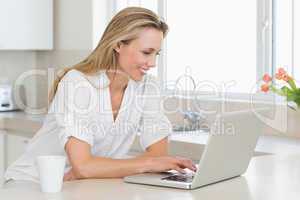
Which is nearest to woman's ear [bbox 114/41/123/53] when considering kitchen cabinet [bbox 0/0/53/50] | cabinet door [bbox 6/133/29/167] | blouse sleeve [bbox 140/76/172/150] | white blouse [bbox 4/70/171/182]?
white blouse [bbox 4/70/171/182]

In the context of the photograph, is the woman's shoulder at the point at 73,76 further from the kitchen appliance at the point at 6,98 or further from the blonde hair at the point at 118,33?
the kitchen appliance at the point at 6,98

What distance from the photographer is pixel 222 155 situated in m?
1.86

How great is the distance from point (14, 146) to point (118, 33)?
1.94m

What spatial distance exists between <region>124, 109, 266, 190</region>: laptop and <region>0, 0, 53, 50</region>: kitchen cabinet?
2.45 metres

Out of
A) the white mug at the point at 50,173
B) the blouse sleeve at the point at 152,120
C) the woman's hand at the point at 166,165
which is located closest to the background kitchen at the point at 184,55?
the blouse sleeve at the point at 152,120

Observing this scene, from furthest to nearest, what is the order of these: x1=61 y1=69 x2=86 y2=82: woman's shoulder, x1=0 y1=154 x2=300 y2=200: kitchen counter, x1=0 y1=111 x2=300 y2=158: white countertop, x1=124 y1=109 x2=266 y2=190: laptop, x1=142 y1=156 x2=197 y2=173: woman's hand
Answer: x1=0 y1=111 x2=300 y2=158: white countertop
x1=61 y1=69 x2=86 y2=82: woman's shoulder
x1=142 y1=156 x2=197 y2=173: woman's hand
x1=124 y1=109 x2=266 y2=190: laptop
x1=0 y1=154 x2=300 y2=200: kitchen counter

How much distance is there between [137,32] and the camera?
7.49 ft

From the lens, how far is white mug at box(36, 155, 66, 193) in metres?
1.68

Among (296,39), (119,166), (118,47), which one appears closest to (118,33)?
(118,47)

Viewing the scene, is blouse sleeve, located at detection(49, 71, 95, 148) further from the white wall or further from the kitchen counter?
the white wall

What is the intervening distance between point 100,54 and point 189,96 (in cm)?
149

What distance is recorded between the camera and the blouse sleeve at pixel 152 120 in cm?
244

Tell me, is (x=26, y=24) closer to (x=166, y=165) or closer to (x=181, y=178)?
(x=166, y=165)

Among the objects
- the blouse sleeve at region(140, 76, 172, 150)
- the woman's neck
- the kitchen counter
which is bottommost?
the kitchen counter
